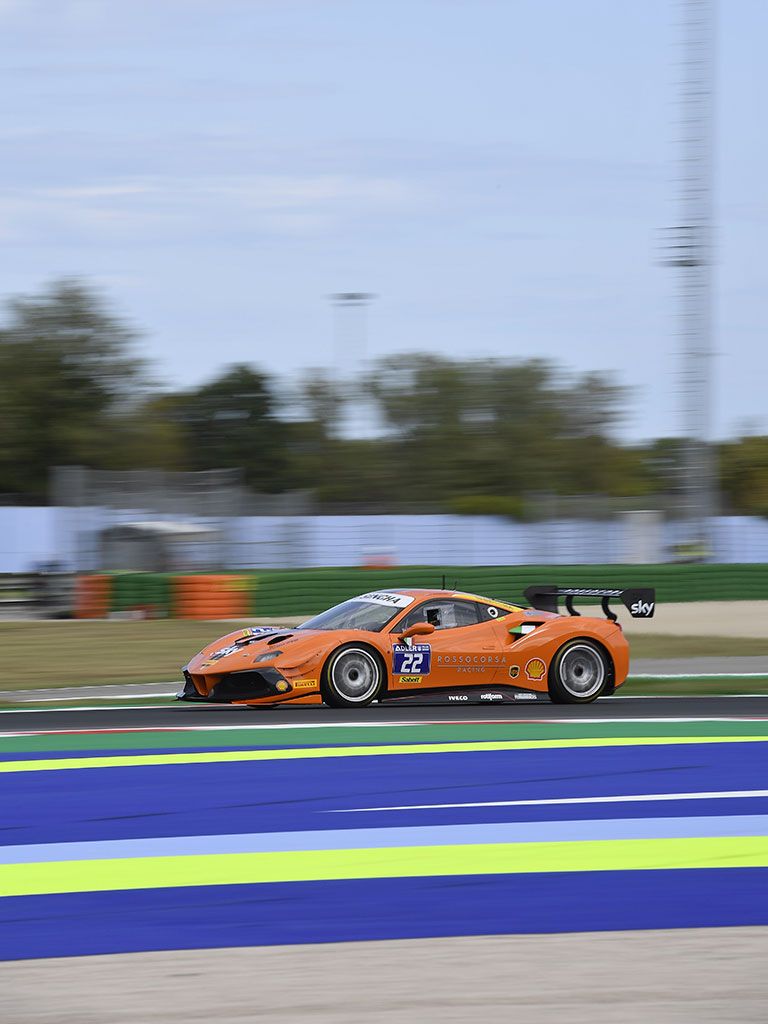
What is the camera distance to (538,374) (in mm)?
65188

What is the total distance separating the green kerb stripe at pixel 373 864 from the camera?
6531 mm

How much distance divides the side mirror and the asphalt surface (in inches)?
28.3

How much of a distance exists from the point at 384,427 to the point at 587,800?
5731 centimetres

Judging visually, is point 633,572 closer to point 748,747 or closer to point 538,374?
point 748,747

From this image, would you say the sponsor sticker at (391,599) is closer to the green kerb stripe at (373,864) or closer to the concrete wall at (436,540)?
the green kerb stripe at (373,864)

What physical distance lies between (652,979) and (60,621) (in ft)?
75.4

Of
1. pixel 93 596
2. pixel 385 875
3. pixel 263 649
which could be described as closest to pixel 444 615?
pixel 263 649

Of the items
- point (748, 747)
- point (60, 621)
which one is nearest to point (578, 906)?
point (748, 747)

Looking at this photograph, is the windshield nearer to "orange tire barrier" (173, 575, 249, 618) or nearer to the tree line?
"orange tire barrier" (173, 575, 249, 618)

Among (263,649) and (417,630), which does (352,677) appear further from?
(263,649)

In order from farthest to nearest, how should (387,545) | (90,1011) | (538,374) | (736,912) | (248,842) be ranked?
(538,374), (387,545), (248,842), (736,912), (90,1011)

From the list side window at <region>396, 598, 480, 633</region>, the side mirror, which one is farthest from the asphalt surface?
side window at <region>396, 598, 480, 633</region>

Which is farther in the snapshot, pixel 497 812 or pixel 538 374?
pixel 538 374

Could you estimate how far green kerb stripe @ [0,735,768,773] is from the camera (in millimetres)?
9930
